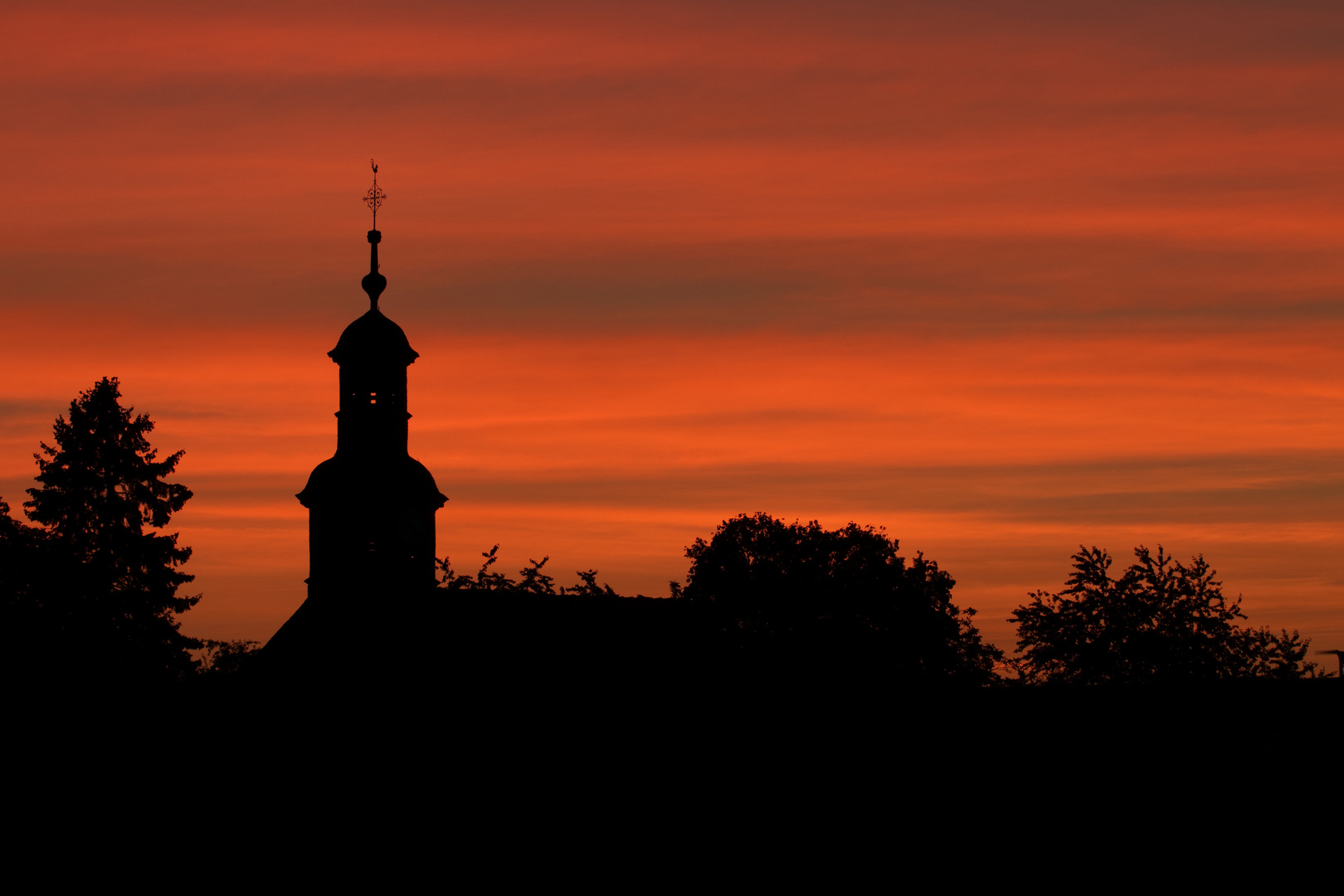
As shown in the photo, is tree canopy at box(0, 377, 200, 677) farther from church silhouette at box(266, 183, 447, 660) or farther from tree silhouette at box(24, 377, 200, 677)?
church silhouette at box(266, 183, 447, 660)

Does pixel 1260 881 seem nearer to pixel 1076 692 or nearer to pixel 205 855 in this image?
pixel 1076 692

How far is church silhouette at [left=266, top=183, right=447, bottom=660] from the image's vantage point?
105ft

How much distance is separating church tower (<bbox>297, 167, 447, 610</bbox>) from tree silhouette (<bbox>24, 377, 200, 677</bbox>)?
1878 centimetres

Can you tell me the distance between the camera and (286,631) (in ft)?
109

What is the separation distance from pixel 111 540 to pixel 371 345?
74.9ft

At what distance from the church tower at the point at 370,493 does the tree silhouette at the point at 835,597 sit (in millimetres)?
27388

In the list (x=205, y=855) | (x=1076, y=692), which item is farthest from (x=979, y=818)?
(x=205, y=855)

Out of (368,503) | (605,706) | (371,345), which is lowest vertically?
(605,706)

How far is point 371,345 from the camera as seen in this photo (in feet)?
Result: 105

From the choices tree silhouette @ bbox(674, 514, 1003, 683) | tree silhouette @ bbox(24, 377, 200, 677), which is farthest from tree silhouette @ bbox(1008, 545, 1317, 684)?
tree silhouette @ bbox(24, 377, 200, 677)

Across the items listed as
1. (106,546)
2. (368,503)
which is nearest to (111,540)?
(106,546)

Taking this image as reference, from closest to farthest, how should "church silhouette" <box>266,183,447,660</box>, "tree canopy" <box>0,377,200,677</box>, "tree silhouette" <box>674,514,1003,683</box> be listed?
"church silhouette" <box>266,183,447,660</box> → "tree canopy" <box>0,377,200,677</box> → "tree silhouette" <box>674,514,1003,683</box>

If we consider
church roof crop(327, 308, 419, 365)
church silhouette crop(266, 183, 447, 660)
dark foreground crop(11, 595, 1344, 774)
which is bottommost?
dark foreground crop(11, 595, 1344, 774)

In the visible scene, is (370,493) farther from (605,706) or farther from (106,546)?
(106,546)
